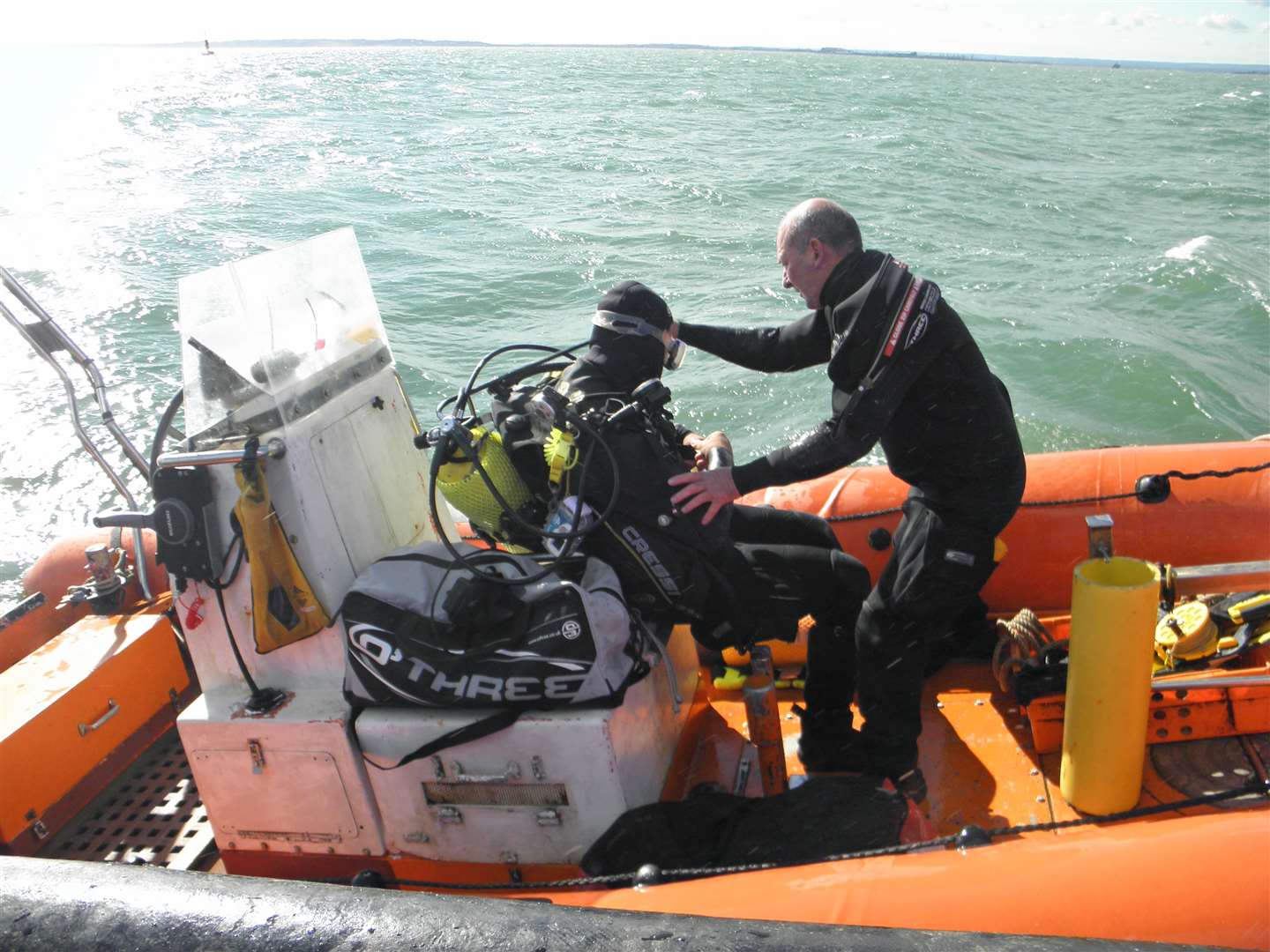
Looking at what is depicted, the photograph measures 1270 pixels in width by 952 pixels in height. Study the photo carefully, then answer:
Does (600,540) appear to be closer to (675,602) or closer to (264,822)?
(675,602)

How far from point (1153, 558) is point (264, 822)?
276 centimetres

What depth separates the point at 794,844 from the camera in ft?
7.77

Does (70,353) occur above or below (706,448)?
above

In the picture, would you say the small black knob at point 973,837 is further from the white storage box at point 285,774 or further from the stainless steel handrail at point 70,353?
the stainless steel handrail at point 70,353

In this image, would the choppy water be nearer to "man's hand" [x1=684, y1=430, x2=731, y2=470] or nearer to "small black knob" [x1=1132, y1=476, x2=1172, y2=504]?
"small black knob" [x1=1132, y1=476, x2=1172, y2=504]

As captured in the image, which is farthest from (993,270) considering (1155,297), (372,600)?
(372,600)

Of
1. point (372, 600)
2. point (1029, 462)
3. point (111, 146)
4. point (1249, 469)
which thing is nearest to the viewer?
point (372, 600)

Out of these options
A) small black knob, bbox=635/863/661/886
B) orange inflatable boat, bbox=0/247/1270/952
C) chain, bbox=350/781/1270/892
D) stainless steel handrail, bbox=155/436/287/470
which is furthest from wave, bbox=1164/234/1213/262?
stainless steel handrail, bbox=155/436/287/470

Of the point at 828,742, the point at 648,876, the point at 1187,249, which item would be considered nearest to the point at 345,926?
the point at 648,876

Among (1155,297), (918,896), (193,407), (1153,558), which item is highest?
→ (193,407)

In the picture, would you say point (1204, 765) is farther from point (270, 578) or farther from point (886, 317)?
point (270, 578)

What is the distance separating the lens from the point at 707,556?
97.1 inches

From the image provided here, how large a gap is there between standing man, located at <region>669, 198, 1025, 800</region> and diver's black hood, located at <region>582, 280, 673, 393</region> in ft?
1.17

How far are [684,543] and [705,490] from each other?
0.13 meters
